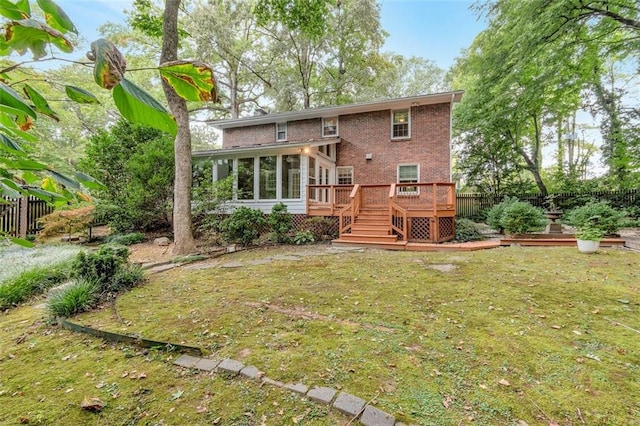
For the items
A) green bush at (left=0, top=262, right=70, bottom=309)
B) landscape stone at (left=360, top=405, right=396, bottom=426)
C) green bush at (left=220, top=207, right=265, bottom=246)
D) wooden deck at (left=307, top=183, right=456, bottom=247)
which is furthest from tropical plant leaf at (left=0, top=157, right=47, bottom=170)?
wooden deck at (left=307, top=183, right=456, bottom=247)

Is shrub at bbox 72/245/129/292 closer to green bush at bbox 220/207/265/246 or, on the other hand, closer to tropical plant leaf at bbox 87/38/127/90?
green bush at bbox 220/207/265/246

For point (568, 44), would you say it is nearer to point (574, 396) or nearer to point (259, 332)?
point (574, 396)

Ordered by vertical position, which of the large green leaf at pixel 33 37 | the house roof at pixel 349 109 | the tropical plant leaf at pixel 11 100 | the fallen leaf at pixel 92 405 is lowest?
the fallen leaf at pixel 92 405

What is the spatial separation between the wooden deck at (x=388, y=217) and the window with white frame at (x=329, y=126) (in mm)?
3734

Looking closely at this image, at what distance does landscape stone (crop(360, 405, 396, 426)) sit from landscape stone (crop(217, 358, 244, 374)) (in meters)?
1.09

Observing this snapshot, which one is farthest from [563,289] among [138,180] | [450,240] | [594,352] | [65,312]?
[138,180]

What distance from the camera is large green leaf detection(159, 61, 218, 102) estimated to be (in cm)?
87

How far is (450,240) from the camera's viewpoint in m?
9.60

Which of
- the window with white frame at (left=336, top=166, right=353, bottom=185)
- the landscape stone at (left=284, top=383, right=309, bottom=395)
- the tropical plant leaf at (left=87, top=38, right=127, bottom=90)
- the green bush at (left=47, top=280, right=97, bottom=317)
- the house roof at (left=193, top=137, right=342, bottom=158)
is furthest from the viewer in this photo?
the window with white frame at (left=336, top=166, right=353, bottom=185)

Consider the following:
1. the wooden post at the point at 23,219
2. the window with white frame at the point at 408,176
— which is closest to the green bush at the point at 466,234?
the window with white frame at the point at 408,176

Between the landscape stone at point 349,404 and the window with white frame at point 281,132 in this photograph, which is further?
the window with white frame at point 281,132

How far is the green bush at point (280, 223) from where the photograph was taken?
365 inches

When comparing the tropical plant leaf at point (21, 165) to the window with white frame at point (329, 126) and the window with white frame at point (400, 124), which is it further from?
the window with white frame at point (329, 126)

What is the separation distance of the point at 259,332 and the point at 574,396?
8.86ft
